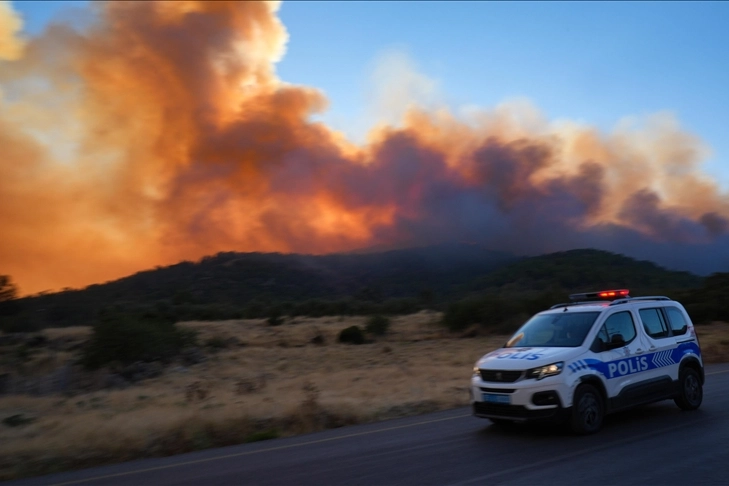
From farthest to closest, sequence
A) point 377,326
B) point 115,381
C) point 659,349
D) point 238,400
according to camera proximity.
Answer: point 377,326 → point 115,381 → point 238,400 → point 659,349

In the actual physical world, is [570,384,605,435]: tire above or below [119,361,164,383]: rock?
below

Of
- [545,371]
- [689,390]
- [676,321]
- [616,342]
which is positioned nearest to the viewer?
[545,371]

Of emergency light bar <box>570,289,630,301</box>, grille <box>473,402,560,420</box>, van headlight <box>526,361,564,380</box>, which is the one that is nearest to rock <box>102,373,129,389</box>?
A: grille <box>473,402,560,420</box>

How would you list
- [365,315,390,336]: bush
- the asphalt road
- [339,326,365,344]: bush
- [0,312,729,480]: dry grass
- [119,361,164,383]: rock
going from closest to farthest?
the asphalt road < [0,312,729,480]: dry grass < [119,361,164,383]: rock < [339,326,365,344]: bush < [365,315,390,336]: bush

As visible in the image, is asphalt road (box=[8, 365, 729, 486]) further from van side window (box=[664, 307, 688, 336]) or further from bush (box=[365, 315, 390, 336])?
bush (box=[365, 315, 390, 336])

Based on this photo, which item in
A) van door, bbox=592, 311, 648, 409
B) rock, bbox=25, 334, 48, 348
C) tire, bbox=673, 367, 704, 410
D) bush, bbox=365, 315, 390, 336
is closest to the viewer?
van door, bbox=592, 311, 648, 409

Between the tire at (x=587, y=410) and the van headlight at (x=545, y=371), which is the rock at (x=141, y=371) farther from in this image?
the tire at (x=587, y=410)

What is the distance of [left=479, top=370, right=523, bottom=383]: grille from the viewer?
9.55 metres

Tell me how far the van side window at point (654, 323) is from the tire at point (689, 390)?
807 mm

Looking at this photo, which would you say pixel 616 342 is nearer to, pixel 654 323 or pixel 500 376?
pixel 654 323

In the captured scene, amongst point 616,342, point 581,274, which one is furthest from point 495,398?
point 581,274

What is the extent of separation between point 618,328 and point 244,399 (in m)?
11.0

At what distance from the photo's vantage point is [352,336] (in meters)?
42.1

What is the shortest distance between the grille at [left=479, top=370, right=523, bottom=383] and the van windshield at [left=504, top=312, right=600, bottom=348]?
3.11 ft
